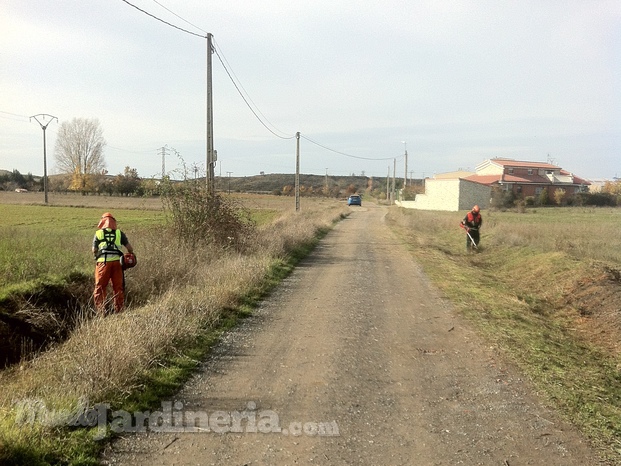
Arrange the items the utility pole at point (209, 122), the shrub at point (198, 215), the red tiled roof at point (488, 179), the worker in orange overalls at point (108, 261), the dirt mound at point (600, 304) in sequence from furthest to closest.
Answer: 1. the red tiled roof at point (488, 179)
2. the utility pole at point (209, 122)
3. the shrub at point (198, 215)
4. the worker in orange overalls at point (108, 261)
5. the dirt mound at point (600, 304)

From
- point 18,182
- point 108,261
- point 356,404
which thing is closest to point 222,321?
point 108,261

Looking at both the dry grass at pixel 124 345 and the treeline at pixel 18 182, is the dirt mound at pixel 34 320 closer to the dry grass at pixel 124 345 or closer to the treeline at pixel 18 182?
the dry grass at pixel 124 345

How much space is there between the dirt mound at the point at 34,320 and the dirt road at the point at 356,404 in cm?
379

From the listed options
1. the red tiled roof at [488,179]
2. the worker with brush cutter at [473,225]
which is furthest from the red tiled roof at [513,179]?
the worker with brush cutter at [473,225]

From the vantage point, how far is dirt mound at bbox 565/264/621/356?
766cm

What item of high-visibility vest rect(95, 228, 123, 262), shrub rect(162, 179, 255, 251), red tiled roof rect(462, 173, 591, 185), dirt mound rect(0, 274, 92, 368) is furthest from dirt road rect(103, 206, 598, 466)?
red tiled roof rect(462, 173, 591, 185)

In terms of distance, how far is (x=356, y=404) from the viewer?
4.51 metres

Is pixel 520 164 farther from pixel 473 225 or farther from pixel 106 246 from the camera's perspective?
pixel 106 246

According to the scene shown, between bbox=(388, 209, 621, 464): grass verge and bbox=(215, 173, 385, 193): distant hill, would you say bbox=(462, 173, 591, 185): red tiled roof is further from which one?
bbox=(388, 209, 621, 464): grass verge

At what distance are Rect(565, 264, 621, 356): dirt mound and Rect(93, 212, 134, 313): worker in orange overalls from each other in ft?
25.4

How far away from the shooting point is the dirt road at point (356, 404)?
3648 mm

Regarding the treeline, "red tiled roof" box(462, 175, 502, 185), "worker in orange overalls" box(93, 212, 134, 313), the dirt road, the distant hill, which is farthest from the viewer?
the distant hill

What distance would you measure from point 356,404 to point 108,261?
5.72 metres

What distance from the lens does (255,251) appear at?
14.1 m
